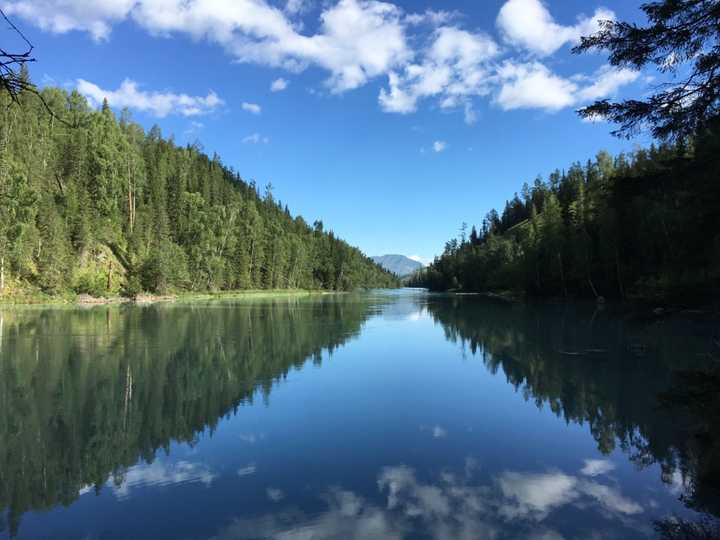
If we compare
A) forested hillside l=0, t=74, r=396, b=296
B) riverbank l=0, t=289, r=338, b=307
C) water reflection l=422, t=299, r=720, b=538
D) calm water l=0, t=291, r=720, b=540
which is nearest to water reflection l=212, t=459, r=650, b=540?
calm water l=0, t=291, r=720, b=540

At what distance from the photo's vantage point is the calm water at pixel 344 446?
6793 millimetres

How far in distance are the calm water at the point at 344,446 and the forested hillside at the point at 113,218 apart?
1205 inches

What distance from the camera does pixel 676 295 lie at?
9.96 metres

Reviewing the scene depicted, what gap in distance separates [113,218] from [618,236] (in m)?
73.9

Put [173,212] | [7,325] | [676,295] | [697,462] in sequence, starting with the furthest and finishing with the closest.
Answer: [173,212] → [7,325] → [676,295] → [697,462]

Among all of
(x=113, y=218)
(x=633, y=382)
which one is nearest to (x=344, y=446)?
(x=633, y=382)

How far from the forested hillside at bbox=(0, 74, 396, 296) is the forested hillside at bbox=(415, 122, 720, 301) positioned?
4034 centimetres

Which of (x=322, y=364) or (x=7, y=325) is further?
(x=7, y=325)

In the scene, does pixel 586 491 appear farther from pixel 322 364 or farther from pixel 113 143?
pixel 113 143

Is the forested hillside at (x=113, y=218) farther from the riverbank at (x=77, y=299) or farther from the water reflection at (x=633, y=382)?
the water reflection at (x=633, y=382)

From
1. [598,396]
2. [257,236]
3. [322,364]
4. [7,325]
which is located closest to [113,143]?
[257,236]

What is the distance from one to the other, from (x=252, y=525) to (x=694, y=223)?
25.6 feet

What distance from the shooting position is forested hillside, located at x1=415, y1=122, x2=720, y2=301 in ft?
22.1

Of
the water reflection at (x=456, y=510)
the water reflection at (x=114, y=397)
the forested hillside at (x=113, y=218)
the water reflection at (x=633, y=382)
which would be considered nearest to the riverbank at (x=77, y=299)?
the forested hillside at (x=113, y=218)
